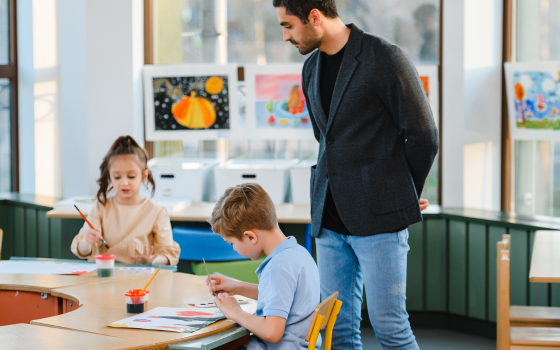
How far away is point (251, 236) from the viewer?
1660 millimetres

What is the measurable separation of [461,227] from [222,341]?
7.28ft

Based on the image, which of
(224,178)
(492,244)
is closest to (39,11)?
(224,178)

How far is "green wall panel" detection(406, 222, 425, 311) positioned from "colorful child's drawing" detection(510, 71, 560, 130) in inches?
32.5

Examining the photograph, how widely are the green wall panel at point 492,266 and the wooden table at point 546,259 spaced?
39cm

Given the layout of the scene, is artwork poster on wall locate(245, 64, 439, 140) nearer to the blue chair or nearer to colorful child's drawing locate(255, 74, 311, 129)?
colorful child's drawing locate(255, 74, 311, 129)

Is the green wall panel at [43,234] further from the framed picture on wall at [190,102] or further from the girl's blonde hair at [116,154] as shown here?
the girl's blonde hair at [116,154]

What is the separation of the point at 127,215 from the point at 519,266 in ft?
6.37

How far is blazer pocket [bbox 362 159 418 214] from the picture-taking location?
1.76 metres

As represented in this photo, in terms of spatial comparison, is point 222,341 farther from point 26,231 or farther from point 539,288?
point 26,231

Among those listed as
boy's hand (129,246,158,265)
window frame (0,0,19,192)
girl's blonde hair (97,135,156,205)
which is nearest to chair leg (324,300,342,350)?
boy's hand (129,246,158,265)

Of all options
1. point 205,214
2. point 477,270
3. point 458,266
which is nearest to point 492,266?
point 477,270

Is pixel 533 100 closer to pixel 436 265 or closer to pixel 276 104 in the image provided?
pixel 436 265

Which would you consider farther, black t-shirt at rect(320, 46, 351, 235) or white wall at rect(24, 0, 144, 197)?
white wall at rect(24, 0, 144, 197)

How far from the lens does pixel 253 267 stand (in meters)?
2.97
